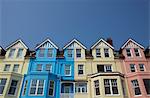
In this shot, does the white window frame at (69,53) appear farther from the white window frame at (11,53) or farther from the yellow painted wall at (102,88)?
the white window frame at (11,53)

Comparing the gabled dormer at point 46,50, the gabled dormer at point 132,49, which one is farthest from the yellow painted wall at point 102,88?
the gabled dormer at point 46,50

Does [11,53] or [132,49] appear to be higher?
[132,49]

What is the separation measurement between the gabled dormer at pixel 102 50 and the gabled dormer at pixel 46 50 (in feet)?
22.7

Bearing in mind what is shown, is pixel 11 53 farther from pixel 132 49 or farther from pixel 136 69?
pixel 136 69

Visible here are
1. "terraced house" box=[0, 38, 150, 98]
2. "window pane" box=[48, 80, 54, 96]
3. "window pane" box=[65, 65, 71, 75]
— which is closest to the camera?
"terraced house" box=[0, 38, 150, 98]

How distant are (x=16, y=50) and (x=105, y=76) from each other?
643 inches

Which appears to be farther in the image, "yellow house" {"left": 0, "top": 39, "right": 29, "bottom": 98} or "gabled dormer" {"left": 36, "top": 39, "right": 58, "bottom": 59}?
"gabled dormer" {"left": 36, "top": 39, "right": 58, "bottom": 59}

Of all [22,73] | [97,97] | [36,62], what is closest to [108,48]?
[97,97]

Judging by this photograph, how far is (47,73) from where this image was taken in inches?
1174

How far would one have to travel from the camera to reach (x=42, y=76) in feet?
97.2

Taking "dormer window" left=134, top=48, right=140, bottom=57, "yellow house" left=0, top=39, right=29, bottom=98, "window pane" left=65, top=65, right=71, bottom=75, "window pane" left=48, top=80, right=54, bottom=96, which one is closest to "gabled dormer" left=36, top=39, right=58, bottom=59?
"yellow house" left=0, top=39, right=29, bottom=98

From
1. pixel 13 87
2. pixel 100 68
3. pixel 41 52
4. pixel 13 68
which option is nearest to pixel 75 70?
pixel 100 68

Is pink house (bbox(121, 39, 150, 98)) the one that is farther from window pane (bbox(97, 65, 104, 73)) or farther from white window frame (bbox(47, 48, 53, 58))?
white window frame (bbox(47, 48, 53, 58))

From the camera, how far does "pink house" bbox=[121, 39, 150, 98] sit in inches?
1138
